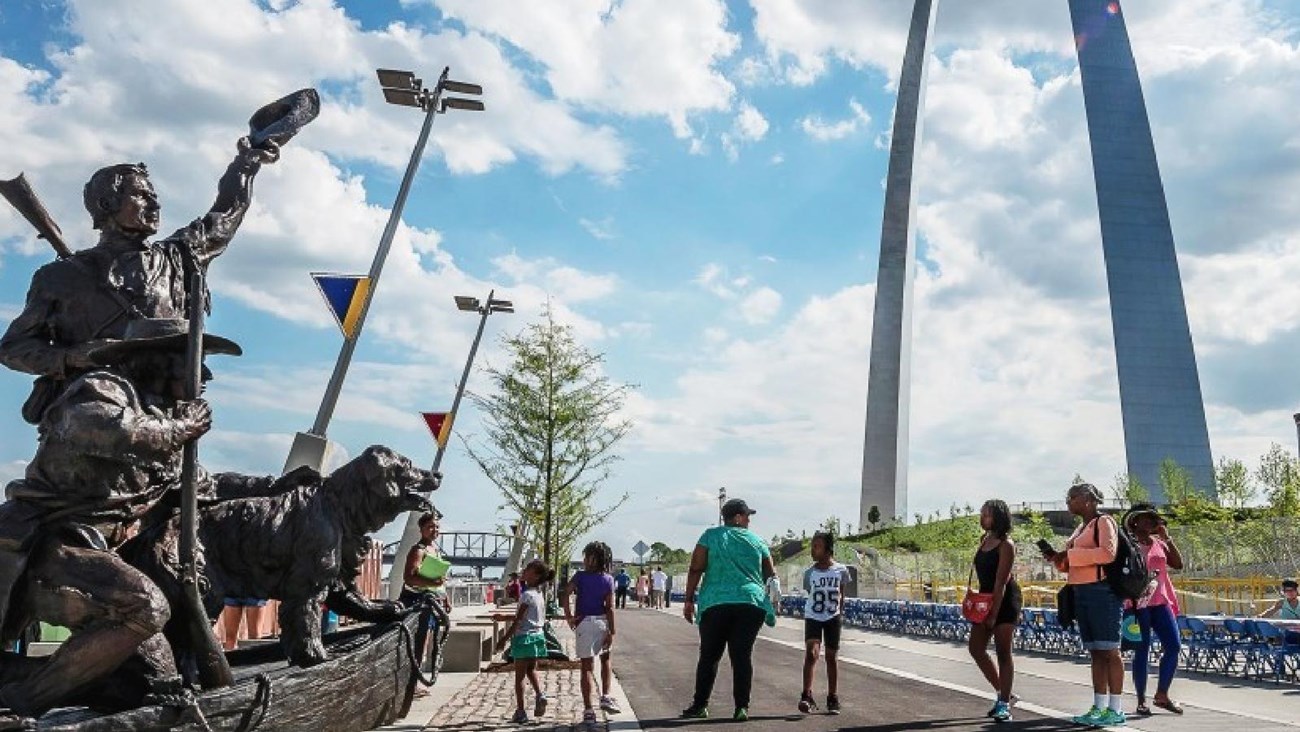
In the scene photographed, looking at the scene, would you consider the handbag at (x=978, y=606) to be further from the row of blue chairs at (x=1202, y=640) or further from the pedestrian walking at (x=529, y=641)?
the pedestrian walking at (x=529, y=641)

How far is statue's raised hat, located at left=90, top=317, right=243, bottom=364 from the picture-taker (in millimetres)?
4586

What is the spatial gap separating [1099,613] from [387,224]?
9719 millimetres

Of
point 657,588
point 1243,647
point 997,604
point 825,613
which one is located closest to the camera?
point 997,604

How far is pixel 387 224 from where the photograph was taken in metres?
14.2

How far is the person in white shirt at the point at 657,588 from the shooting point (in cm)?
4303

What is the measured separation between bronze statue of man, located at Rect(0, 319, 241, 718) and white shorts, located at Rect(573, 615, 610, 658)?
4.90m

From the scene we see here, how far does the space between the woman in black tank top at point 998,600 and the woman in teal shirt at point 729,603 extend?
156 centimetres

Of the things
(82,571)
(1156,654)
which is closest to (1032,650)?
(1156,654)

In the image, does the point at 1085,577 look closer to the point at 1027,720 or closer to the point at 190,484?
the point at 1027,720

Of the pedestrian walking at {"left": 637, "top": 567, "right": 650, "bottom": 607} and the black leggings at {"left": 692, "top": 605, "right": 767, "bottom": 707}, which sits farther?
the pedestrian walking at {"left": 637, "top": 567, "right": 650, "bottom": 607}

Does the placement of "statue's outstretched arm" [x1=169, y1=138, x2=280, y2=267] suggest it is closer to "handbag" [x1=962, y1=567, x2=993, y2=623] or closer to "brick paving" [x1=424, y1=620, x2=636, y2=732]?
"brick paving" [x1=424, y1=620, x2=636, y2=732]

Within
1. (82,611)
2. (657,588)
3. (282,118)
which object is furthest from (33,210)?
(657,588)

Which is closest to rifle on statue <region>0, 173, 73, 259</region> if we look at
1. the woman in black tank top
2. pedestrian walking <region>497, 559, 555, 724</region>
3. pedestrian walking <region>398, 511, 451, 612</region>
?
pedestrian walking <region>398, 511, 451, 612</region>

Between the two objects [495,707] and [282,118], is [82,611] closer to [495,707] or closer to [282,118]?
[282,118]
